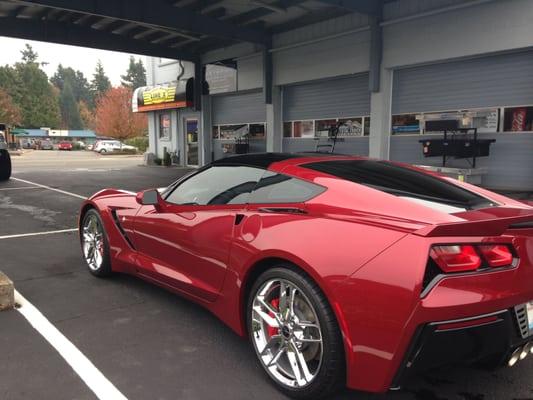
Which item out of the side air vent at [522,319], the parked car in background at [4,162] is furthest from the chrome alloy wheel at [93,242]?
the parked car in background at [4,162]

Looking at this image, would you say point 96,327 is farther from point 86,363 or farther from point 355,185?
point 355,185

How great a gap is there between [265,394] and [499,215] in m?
1.60

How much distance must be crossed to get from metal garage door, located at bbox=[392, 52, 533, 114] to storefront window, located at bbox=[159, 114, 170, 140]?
13.2 m

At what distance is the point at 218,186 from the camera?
3.45 metres

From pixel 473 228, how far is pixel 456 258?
171mm

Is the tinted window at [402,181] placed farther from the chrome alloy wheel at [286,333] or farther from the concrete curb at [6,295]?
the concrete curb at [6,295]

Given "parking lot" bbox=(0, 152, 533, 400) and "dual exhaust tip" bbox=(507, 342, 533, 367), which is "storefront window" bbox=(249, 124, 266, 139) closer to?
"parking lot" bbox=(0, 152, 533, 400)

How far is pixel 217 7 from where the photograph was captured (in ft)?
47.8

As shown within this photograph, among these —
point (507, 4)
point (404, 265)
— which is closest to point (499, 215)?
point (404, 265)

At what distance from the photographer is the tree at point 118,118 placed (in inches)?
2542

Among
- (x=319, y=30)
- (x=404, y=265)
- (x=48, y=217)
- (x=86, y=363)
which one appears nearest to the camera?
(x=404, y=265)

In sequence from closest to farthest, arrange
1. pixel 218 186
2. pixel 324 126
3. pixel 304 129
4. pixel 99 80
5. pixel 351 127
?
pixel 218 186, pixel 351 127, pixel 324 126, pixel 304 129, pixel 99 80

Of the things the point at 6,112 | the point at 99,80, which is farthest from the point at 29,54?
the point at 6,112

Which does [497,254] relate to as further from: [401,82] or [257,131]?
[257,131]
